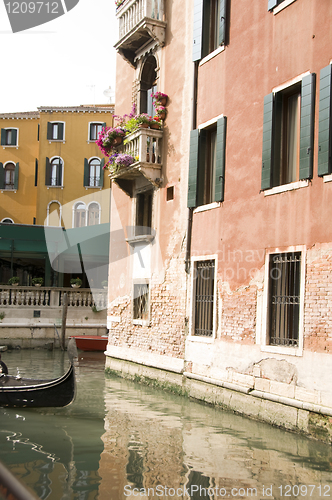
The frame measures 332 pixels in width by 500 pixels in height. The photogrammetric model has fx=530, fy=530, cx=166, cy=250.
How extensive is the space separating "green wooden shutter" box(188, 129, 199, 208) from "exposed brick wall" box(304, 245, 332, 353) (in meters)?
3.17

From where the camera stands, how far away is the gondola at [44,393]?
7.96 m

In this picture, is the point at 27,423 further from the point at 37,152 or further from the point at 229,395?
the point at 37,152

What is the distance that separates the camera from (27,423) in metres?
7.50

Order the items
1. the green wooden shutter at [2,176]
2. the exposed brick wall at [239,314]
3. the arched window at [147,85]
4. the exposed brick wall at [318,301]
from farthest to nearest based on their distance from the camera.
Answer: the green wooden shutter at [2,176] < the arched window at [147,85] < the exposed brick wall at [239,314] < the exposed brick wall at [318,301]

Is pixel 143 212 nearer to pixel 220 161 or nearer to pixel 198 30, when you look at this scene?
pixel 220 161

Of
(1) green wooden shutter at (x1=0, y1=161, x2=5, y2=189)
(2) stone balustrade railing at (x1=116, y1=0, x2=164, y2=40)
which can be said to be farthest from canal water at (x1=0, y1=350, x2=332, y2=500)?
(1) green wooden shutter at (x1=0, y1=161, x2=5, y2=189)

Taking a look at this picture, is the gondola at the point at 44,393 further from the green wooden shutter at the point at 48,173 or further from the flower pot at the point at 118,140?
the green wooden shutter at the point at 48,173

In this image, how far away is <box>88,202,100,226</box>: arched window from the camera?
24984mm

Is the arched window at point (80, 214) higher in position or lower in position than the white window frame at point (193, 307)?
higher

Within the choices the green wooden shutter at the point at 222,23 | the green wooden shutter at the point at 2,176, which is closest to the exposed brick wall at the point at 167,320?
the green wooden shutter at the point at 222,23

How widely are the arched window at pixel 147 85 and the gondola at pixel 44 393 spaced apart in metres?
6.23

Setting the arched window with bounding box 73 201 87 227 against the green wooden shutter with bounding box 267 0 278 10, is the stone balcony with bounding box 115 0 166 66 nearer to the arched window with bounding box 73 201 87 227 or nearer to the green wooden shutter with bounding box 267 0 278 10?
the green wooden shutter with bounding box 267 0 278 10

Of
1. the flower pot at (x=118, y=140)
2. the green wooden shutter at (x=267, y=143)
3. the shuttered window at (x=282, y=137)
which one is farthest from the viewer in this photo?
the flower pot at (x=118, y=140)

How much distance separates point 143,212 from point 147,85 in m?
2.89
